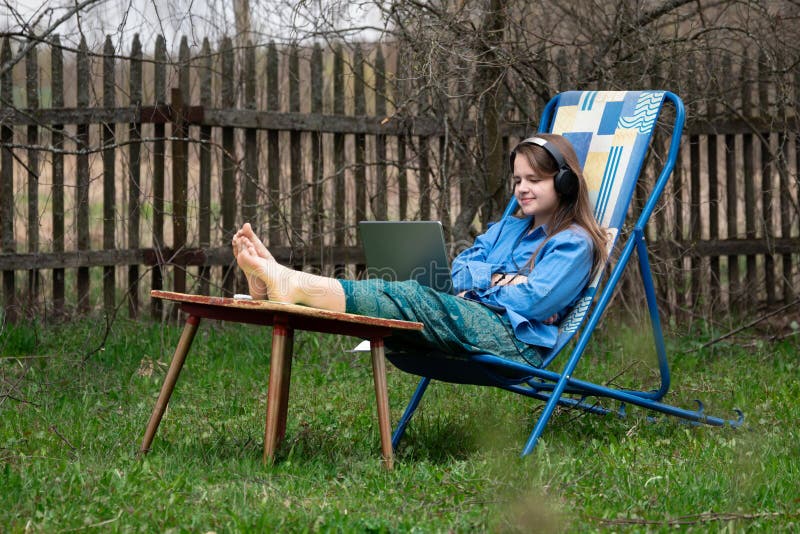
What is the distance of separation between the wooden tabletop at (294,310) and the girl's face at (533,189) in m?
0.97

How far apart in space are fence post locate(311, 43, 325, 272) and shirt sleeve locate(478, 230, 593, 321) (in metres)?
2.89

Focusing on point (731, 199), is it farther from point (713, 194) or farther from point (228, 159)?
point (228, 159)

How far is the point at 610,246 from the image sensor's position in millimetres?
4223

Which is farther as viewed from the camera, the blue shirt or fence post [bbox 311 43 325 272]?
fence post [bbox 311 43 325 272]

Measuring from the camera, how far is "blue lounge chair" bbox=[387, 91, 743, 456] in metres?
3.93

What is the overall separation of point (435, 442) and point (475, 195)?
2.45 metres

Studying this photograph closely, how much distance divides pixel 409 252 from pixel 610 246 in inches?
32.5

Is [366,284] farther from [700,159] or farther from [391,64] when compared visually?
[700,159]

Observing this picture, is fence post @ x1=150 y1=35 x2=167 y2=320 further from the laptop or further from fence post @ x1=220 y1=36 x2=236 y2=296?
the laptop

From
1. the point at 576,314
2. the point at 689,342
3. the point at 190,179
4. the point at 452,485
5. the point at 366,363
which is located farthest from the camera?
the point at 190,179

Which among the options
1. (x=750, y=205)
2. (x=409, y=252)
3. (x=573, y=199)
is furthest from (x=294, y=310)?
(x=750, y=205)

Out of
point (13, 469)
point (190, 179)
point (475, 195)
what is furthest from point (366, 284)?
point (190, 179)

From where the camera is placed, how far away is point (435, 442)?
4293 mm

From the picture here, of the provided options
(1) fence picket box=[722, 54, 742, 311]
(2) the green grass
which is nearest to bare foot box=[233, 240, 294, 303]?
(2) the green grass
